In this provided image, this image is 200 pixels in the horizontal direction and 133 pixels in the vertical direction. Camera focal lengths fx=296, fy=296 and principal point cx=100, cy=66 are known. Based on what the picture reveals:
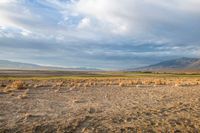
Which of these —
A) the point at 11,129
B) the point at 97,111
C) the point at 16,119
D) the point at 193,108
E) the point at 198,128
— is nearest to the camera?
the point at 11,129

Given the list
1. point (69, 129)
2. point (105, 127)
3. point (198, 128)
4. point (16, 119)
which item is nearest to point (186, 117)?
point (198, 128)

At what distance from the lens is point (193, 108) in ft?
53.9

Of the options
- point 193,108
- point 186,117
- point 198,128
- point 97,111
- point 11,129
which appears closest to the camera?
point 11,129

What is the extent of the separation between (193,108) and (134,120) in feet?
17.4

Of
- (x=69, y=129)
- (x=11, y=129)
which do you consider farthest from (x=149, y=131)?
(x=11, y=129)

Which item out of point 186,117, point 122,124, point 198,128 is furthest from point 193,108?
point 122,124

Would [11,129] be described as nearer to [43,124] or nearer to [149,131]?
[43,124]

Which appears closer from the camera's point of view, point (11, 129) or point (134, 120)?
point (11, 129)

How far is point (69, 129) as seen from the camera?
10883 mm

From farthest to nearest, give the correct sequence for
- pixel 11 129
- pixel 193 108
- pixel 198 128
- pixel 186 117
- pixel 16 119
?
pixel 193 108 < pixel 186 117 < pixel 16 119 < pixel 198 128 < pixel 11 129

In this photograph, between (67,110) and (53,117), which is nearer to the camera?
(53,117)

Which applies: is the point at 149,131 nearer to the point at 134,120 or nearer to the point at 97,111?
the point at 134,120

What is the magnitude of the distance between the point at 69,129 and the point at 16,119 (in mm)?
2979

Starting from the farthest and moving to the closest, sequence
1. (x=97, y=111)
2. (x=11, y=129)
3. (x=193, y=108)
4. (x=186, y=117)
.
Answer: (x=193, y=108) → (x=97, y=111) → (x=186, y=117) → (x=11, y=129)
